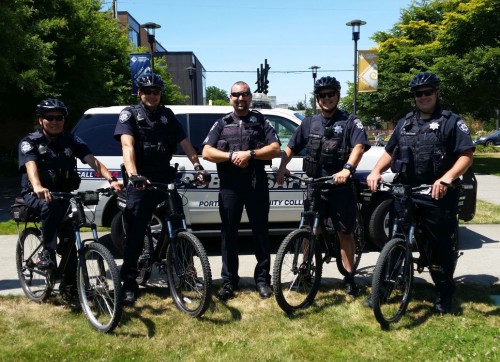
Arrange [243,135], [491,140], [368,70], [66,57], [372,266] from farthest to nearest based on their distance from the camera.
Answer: [491,140]
[368,70]
[66,57]
[372,266]
[243,135]

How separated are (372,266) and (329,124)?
210 cm

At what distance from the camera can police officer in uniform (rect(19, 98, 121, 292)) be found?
14.1 ft

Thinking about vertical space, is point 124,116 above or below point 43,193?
above

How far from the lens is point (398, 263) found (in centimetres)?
421

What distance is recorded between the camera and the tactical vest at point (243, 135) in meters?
4.57

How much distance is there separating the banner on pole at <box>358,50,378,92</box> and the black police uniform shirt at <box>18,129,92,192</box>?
39.8ft

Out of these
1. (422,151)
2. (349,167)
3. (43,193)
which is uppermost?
(422,151)

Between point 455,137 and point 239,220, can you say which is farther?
point 239,220

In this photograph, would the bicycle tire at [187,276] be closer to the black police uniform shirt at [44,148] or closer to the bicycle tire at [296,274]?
the bicycle tire at [296,274]

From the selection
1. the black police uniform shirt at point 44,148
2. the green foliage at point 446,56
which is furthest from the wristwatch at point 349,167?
the green foliage at point 446,56

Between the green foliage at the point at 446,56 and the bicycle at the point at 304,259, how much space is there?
15889mm

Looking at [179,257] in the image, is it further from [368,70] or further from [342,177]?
[368,70]

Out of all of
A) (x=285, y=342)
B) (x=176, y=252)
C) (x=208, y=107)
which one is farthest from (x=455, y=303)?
(x=208, y=107)

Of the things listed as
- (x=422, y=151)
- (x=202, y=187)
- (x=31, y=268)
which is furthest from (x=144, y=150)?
(x=422, y=151)
